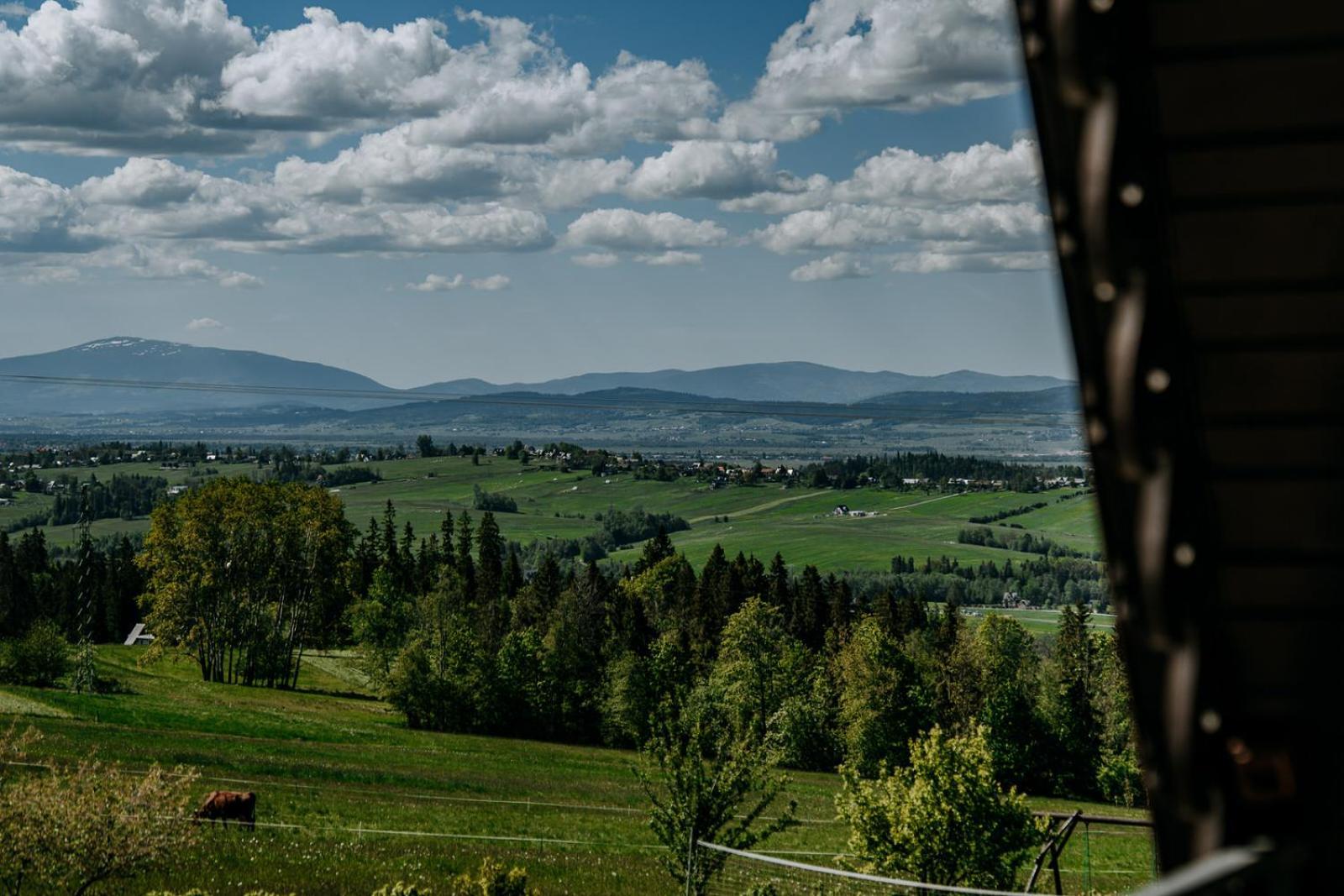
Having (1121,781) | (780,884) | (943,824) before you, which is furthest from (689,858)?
(1121,781)

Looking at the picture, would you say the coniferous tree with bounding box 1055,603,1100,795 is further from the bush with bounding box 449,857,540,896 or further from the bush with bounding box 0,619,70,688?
the bush with bounding box 449,857,540,896

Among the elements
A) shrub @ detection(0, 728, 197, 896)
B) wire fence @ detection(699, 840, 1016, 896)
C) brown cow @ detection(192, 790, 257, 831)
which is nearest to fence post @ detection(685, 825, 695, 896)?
wire fence @ detection(699, 840, 1016, 896)

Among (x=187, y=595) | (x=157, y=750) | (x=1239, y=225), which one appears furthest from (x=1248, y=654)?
(x=187, y=595)

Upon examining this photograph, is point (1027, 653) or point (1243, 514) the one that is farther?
point (1027, 653)

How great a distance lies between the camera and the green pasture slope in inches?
1188

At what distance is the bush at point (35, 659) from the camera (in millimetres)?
68625

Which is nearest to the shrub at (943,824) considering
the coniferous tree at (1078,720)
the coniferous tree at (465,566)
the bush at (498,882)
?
the bush at (498,882)

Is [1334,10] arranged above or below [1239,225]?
above

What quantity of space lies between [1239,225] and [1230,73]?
398mm

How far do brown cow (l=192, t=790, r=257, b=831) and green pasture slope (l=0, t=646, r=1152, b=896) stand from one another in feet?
2.96

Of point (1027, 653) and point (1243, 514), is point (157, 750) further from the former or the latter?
point (1027, 653)

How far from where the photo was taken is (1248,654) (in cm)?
373

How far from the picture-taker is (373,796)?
156 feet

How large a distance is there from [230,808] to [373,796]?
47.4 ft
